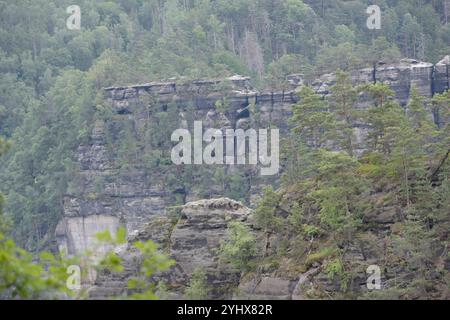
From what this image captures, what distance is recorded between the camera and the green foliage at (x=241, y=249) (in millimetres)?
39281

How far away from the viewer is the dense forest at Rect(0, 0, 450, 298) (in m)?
38.5

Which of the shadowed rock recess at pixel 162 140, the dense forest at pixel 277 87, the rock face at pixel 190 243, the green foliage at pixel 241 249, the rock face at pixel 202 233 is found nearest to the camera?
the dense forest at pixel 277 87

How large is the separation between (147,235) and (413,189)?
1015 cm

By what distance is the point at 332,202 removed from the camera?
126ft

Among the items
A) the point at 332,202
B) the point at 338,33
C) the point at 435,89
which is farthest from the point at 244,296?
the point at 338,33

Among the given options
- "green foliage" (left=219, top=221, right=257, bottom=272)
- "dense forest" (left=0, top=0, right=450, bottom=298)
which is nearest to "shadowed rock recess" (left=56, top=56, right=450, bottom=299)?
"dense forest" (left=0, top=0, right=450, bottom=298)

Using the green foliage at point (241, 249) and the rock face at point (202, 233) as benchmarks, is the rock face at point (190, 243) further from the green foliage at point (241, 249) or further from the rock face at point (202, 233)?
the green foliage at point (241, 249)

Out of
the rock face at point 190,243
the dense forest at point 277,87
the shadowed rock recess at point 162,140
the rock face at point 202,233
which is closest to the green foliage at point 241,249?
the dense forest at point 277,87

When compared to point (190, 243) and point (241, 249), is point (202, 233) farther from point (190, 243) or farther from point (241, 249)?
point (241, 249)

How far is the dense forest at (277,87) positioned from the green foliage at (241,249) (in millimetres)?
913

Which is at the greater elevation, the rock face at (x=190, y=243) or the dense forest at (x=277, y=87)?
the dense forest at (x=277, y=87)

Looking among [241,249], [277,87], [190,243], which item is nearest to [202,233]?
[190,243]

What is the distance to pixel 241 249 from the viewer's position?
39.5 meters
